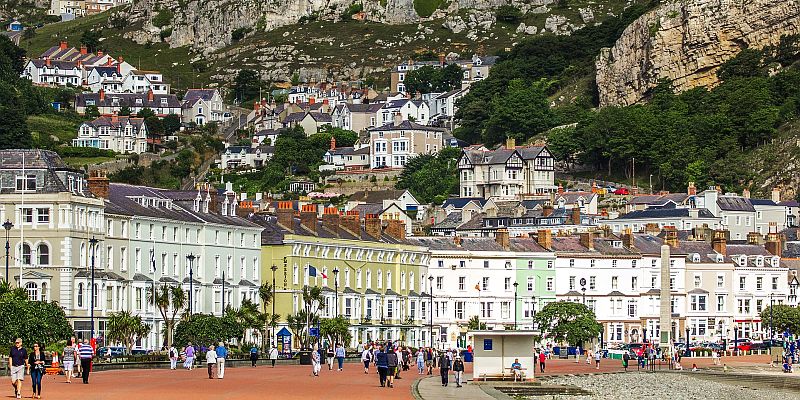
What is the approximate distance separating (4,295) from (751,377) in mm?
39105

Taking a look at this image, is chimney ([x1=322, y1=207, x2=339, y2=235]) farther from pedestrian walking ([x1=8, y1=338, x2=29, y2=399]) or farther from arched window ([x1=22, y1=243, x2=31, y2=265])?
pedestrian walking ([x1=8, y1=338, x2=29, y2=399])

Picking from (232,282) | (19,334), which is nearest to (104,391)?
(19,334)

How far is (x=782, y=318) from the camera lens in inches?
6024

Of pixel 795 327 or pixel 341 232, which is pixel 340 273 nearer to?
pixel 341 232

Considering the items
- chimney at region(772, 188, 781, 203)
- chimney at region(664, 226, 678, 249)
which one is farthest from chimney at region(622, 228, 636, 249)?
chimney at region(772, 188, 781, 203)

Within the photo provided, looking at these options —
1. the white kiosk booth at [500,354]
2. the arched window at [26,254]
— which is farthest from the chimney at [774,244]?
the white kiosk booth at [500,354]

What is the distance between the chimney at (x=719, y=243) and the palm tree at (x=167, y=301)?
59320 mm

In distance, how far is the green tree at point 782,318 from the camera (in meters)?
153

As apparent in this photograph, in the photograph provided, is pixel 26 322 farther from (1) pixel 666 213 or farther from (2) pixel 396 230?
(1) pixel 666 213

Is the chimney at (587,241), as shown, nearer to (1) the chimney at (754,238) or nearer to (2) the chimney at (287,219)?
(1) the chimney at (754,238)

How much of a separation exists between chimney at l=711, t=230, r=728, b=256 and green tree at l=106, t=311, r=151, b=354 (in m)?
65.8

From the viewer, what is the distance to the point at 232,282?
117m

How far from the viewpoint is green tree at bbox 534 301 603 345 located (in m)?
129

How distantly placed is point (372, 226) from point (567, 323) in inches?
598
